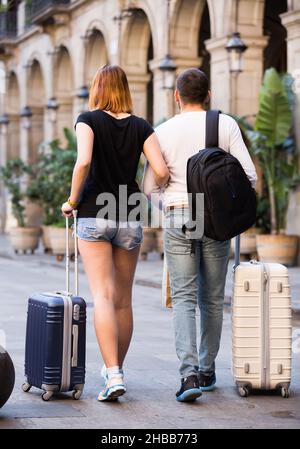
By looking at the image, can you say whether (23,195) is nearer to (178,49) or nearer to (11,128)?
(178,49)

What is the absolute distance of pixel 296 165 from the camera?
1941 centimetres

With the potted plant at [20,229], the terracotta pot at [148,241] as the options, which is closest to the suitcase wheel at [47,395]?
the terracotta pot at [148,241]

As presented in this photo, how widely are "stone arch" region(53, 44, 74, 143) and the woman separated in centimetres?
2744

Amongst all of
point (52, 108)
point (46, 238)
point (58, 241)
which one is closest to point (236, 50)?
point (58, 241)

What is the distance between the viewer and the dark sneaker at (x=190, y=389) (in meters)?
6.61

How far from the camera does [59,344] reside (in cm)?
661

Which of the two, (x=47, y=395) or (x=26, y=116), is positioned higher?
(x=26, y=116)

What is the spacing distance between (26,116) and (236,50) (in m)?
16.2

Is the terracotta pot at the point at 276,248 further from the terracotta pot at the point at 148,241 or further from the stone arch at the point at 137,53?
the stone arch at the point at 137,53

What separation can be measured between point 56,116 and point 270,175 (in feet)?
50.2

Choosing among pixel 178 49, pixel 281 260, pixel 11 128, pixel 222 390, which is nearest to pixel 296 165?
pixel 281 260

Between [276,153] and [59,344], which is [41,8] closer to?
[276,153]

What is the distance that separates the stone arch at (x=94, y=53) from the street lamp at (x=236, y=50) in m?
11.0

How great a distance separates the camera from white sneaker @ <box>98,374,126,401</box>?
6621 millimetres
